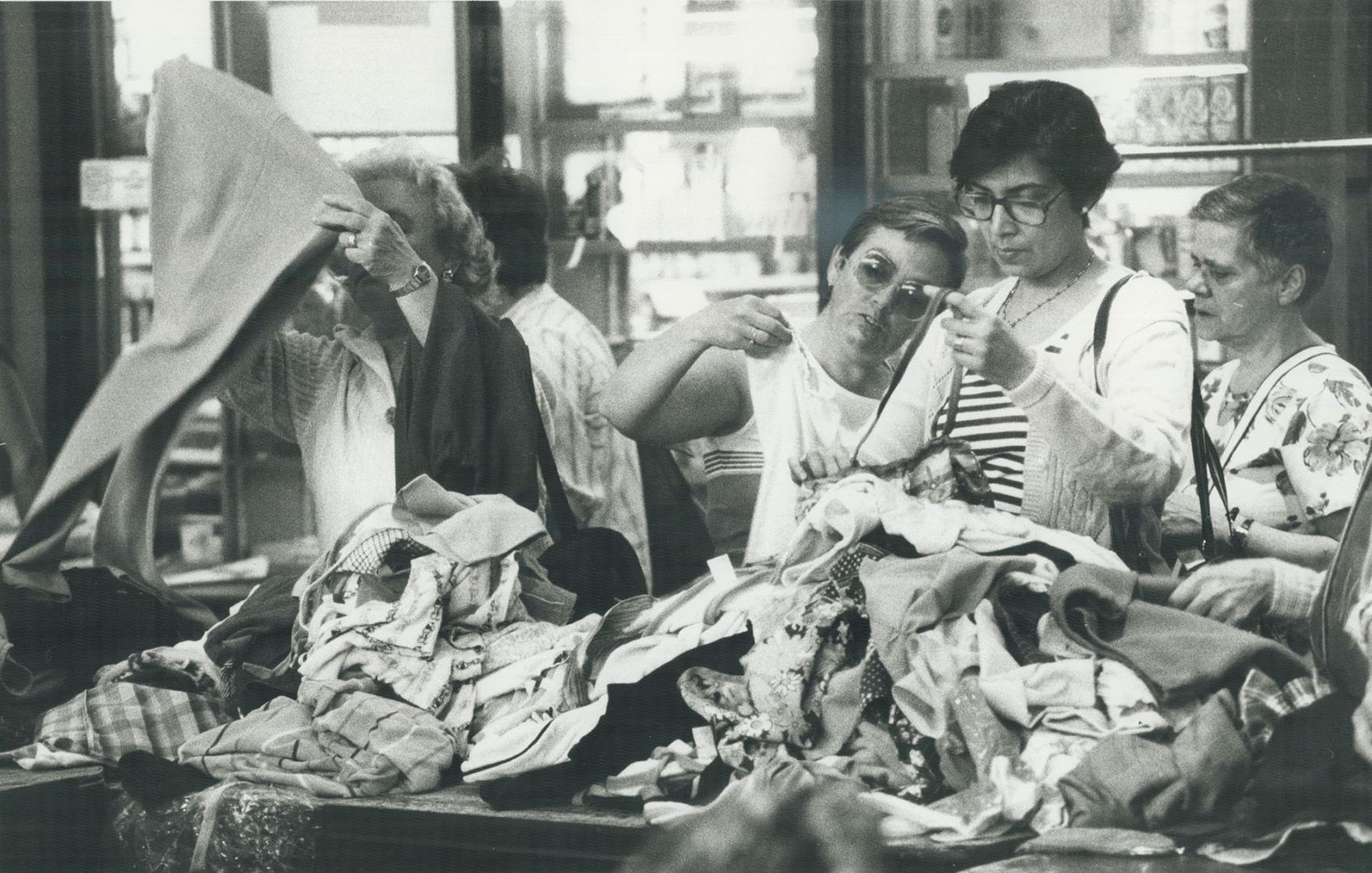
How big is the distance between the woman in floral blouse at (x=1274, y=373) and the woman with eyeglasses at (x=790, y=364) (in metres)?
0.36

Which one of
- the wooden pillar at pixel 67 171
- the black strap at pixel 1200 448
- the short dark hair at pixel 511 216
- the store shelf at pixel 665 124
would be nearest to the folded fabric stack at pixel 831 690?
the black strap at pixel 1200 448

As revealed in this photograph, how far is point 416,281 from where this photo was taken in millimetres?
1847

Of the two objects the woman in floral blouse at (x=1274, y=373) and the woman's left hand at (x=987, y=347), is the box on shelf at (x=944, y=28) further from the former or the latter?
the woman's left hand at (x=987, y=347)

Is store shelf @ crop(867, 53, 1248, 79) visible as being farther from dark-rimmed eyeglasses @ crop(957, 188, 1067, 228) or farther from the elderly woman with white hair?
the elderly woman with white hair

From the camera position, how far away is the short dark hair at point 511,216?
214 centimetres

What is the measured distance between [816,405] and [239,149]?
2.66ft

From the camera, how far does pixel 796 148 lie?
8.61 feet

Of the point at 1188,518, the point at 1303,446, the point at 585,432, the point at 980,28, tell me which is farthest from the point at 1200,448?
the point at 585,432

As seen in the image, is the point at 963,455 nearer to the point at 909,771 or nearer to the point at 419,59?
the point at 909,771

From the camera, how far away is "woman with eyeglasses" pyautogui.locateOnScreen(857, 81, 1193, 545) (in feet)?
4.99

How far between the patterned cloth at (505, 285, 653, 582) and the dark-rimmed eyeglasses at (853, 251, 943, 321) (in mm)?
484

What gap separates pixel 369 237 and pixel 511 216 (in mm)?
401

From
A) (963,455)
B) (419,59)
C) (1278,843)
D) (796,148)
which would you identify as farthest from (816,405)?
(419,59)

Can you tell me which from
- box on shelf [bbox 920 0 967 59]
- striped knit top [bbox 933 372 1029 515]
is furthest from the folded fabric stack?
box on shelf [bbox 920 0 967 59]
